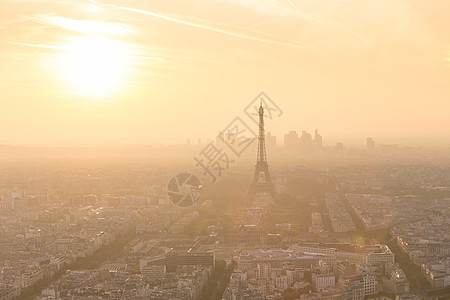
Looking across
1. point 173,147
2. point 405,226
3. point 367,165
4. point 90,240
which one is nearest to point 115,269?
point 90,240

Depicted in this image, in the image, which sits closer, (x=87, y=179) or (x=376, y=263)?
(x=376, y=263)

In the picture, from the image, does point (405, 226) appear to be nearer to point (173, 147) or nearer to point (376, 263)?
point (376, 263)

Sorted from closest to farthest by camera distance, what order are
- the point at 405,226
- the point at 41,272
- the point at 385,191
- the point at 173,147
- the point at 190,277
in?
the point at 190,277 < the point at 41,272 < the point at 405,226 < the point at 385,191 < the point at 173,147

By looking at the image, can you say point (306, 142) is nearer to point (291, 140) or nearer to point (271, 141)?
Result: point (291, 140)

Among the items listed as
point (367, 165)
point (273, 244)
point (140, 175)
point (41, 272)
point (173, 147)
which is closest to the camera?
point (41, 272)

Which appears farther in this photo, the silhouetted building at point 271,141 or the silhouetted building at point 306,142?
the silhouetted building at point 306,142

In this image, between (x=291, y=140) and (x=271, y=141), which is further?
(x=291, y=140)

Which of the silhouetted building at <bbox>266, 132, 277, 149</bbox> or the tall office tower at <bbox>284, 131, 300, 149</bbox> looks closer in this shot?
the silhouetted building at <bbox>266, 132, 277, 149</bbox>

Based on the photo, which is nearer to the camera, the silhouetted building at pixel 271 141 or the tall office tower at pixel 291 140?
the silhouetted building at pixel 271 141

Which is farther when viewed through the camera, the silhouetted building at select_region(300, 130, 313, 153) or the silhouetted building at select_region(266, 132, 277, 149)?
the silhouetted building at select_region(300, 130, 313, 153)

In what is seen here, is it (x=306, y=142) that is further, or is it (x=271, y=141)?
(x=306, y=142)

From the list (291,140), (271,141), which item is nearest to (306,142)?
(291,140)
